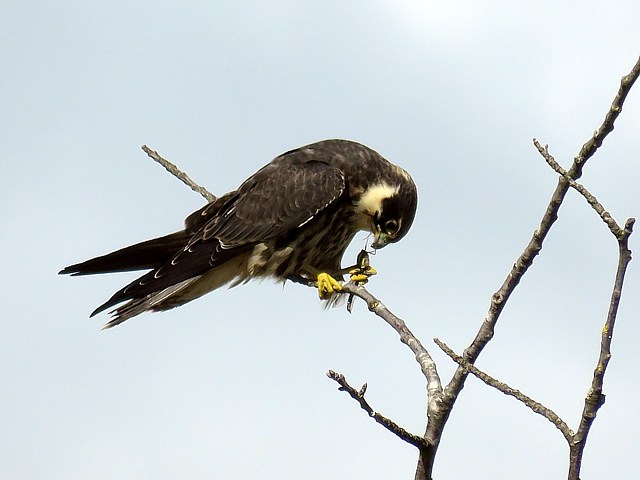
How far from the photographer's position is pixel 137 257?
5.28 meters

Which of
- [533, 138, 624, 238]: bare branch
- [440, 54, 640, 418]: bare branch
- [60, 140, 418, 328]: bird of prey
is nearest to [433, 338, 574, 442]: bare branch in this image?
[440, 54, 640, 418]: bare branch

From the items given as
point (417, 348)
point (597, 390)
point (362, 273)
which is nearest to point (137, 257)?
point (362, 273)

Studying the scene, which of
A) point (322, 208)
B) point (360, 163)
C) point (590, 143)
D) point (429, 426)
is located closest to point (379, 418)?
point (429, 426)

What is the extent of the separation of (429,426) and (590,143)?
94cm

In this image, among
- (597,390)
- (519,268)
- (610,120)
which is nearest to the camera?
(597,390)

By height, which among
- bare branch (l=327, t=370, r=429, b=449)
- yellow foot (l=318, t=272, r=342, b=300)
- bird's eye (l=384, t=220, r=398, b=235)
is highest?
bird's eye (l=384, t=220, r=398, b=235)

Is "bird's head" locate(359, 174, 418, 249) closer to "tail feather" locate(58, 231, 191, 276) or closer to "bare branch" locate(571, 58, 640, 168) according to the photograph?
"tail feather" locate(58, 231, 191, 276)

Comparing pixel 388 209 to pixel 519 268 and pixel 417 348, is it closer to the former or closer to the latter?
pixel 417 348

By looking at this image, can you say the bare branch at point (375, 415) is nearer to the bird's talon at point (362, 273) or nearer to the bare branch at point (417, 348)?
the bare branch at point (417, 348)

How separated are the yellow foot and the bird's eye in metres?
0.46

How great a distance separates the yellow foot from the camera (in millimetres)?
5266

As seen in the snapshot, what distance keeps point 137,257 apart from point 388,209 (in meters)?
1.51

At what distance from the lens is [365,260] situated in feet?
18.0

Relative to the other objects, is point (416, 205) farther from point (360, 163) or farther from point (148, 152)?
point (148, 152)
